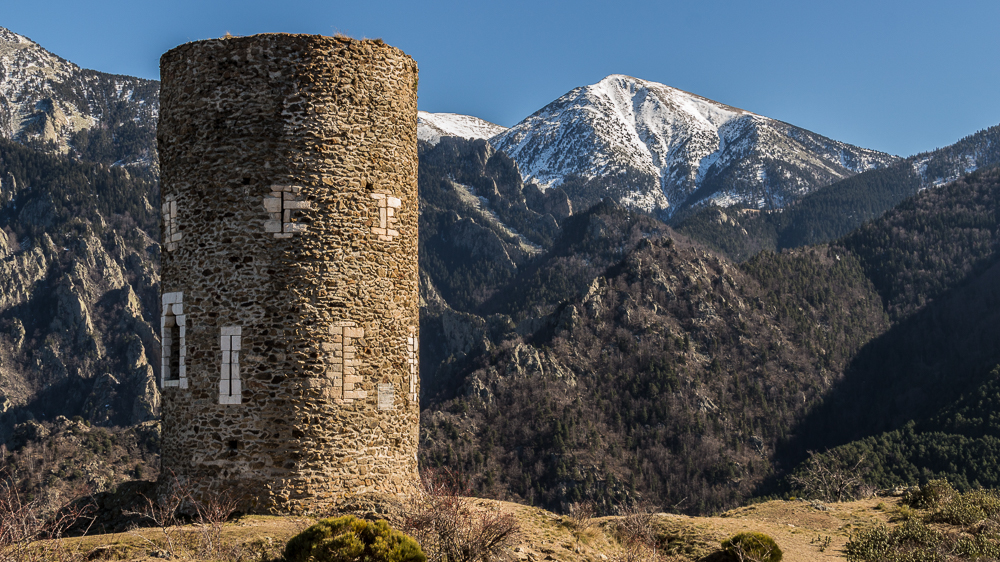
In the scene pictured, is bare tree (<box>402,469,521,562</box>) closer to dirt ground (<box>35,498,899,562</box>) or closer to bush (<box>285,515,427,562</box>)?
dirt ground (<box>35,498,899,562</box>)

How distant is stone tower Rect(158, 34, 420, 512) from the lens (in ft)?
49.5

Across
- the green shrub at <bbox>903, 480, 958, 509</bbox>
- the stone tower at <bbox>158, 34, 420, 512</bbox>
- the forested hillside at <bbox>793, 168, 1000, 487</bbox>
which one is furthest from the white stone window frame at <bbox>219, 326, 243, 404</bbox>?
the forested hillside at <bbox>793, 168, 1000, 487</bbox>

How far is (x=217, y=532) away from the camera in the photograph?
41.6 ft

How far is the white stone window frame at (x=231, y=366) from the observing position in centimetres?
1514

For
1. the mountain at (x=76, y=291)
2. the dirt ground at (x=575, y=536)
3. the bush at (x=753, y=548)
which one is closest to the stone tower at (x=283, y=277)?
the dirt ground at (x=575, y=536)

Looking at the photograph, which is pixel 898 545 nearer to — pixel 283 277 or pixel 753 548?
pixel 753 548

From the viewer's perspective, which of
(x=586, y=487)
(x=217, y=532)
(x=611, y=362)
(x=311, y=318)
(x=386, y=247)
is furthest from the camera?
(x=611, y=362)

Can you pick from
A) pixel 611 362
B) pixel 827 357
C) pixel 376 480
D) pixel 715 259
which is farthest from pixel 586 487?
pixel 376 480

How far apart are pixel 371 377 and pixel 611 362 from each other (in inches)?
4653

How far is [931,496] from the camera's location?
22.0 meters

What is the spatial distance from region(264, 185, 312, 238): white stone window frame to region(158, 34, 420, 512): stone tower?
0.02 m

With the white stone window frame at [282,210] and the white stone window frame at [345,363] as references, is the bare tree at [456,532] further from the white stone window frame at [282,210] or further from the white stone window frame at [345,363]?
the white stone window frame at [282,210]

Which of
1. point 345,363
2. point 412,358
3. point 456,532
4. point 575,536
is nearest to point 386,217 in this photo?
point 412,358

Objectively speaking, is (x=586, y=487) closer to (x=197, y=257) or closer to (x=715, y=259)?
(x=715, y=259)
